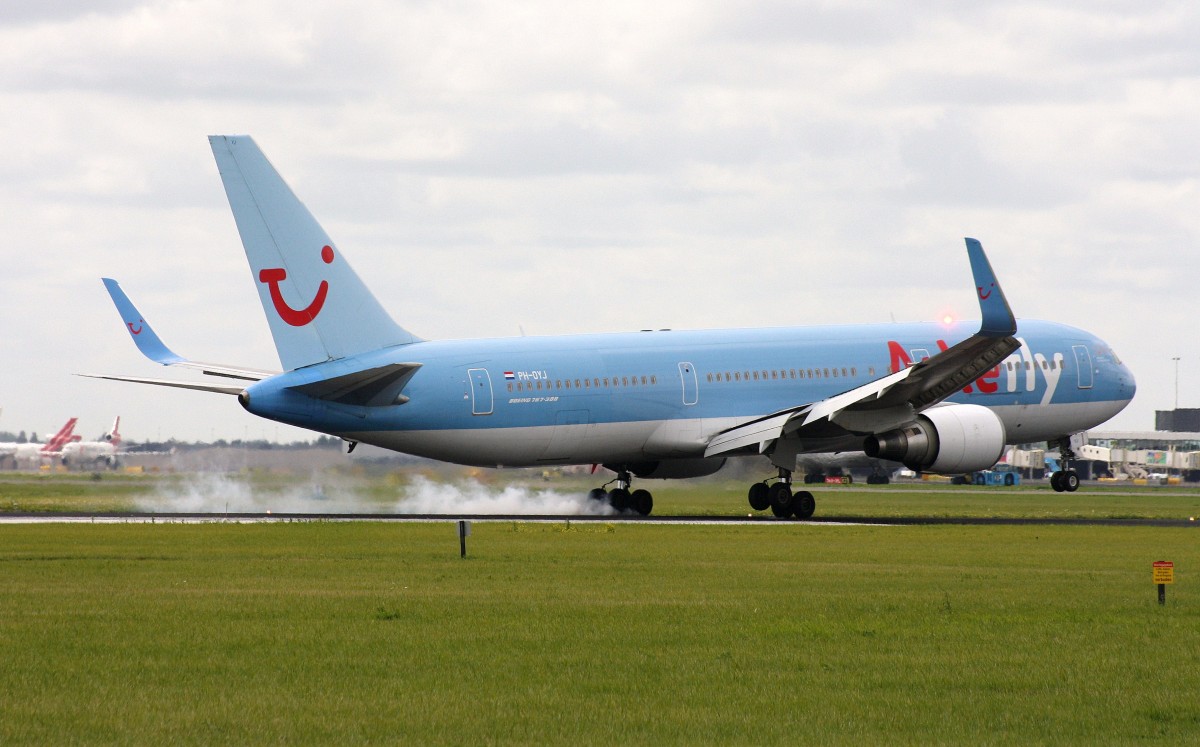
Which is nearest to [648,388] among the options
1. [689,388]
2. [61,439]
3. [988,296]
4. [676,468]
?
[689,388]

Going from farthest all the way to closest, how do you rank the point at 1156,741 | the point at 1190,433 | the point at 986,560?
the point at 1190,433 → the point at 986,560 → the point at 1156,741

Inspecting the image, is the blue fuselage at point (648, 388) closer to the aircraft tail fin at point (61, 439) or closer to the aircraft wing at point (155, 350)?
the aircraft wing at point (155, 350)

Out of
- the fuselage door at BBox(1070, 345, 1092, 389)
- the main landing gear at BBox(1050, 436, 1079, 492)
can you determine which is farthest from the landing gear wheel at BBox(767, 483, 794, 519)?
the main landing gear at BBox(1050, 436, 1079, 492)

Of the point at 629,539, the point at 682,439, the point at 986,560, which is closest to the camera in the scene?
the point at 986,560

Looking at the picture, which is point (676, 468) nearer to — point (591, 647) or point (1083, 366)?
point (1083, 366)

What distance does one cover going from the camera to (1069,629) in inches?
799

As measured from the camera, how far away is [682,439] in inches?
1880

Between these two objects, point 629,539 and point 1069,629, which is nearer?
point 1069,629

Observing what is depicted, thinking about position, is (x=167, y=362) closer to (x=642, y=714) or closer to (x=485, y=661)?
(x=485, y=661)

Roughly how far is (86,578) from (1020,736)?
17.5m

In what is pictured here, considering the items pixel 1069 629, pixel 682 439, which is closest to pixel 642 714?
pixel 1069 629

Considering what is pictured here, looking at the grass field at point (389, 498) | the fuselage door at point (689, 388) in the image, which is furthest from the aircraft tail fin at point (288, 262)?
the fuselage door at point (689, 388)

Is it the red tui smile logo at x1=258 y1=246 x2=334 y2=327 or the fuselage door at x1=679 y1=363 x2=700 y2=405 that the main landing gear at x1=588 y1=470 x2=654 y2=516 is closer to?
the fuselage door at x1=679 y1=363 x2=700 y2=405

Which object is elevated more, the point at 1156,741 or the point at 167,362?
the point at 167,362
